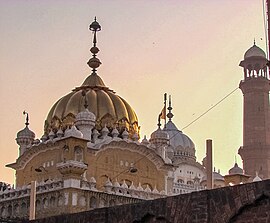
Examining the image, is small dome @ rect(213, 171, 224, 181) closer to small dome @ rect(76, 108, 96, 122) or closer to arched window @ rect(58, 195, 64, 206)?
small dome @ rect(76, 108, 96, 122)

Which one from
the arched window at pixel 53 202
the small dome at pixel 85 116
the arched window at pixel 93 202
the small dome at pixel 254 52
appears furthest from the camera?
the small dome at pixel 254 52

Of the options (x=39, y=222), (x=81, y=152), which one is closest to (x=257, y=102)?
(x=81, y=152)

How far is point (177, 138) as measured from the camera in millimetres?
45094

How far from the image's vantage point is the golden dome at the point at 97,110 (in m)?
30.2

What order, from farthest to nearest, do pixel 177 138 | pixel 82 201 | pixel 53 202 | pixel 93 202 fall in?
pixel 177 138, pixel 93 202, pixel 53 202, pixel 82 201

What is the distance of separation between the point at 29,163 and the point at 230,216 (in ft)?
68.9

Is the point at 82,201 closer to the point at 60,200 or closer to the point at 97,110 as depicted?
the point at 60,200

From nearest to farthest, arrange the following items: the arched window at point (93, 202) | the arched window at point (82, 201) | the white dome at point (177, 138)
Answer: the arched window at point (82, 201), the arched window at point (93, 202), the white dome at point (177, 138)

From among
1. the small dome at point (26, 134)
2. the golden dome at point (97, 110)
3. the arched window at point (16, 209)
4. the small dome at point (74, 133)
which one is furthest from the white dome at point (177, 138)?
the arched window at point (16, 209)

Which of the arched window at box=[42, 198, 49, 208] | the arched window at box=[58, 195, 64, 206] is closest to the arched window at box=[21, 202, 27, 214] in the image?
the arched window at box=[42, 198, 49, 208]

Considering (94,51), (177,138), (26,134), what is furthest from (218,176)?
(26,134)

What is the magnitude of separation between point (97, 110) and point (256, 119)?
22.9m

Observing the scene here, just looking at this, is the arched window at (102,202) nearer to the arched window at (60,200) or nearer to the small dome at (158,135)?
the arched window at (60,200)

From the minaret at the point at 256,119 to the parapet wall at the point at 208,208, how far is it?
1484 inches
